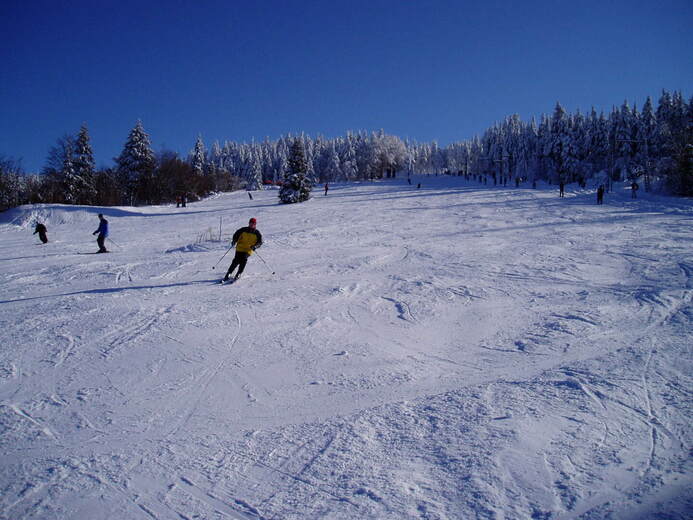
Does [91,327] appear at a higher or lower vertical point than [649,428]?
higher

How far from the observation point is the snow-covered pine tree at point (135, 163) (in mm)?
45281

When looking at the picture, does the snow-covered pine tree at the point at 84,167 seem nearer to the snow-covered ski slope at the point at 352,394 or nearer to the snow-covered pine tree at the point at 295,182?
the snow-covered pine tree at the point at 295,182

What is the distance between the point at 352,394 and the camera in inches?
154

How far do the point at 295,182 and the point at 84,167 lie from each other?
25344mm

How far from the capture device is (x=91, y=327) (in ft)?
19.6

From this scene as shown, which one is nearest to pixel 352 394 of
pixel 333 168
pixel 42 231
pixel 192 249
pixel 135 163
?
pixel 192 249

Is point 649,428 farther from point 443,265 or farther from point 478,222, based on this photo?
point 478,222

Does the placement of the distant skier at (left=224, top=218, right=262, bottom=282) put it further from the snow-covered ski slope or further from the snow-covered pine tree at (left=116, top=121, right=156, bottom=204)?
the snow-covered pine tree at (left=116, top=121, right=156, bottom=204)

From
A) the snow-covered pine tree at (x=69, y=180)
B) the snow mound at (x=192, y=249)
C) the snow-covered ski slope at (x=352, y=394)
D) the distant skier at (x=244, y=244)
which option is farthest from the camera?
the snow-covered pine tree at (x=69, y=180)

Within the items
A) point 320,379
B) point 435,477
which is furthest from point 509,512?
point 320,379

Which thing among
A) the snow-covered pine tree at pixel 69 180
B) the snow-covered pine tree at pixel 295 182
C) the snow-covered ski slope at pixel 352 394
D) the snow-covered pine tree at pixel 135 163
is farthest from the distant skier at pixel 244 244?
the snow-covered pine tree at pixel 135 163

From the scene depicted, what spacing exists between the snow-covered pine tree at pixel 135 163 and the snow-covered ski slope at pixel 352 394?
42.5 metres

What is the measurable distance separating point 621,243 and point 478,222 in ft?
22.4

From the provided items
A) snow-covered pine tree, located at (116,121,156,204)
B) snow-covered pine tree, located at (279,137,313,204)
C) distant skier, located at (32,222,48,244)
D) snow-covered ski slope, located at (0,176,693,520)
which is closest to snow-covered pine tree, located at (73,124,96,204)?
snow-covered pine tree, located at (116,121,156,204)
